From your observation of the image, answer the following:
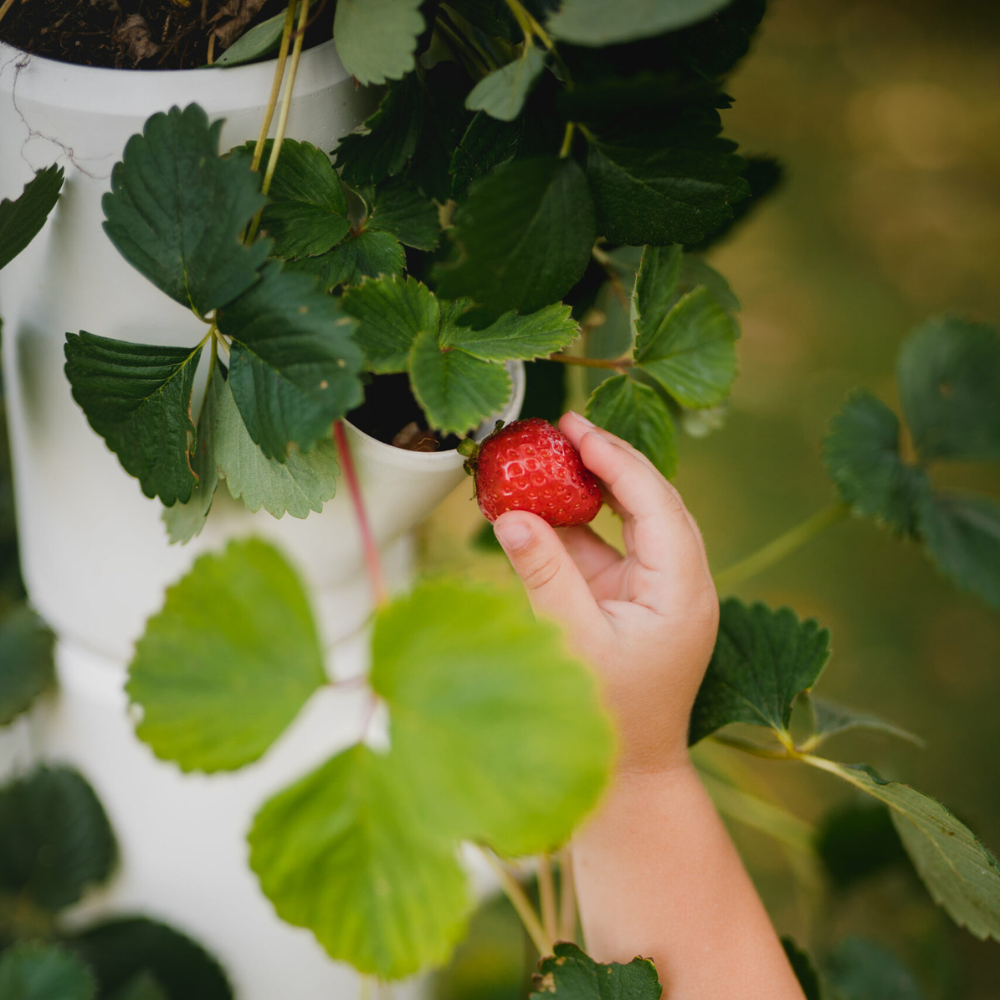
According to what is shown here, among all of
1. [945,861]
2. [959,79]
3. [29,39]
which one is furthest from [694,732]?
[959,79]

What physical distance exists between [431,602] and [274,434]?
150 millimetres

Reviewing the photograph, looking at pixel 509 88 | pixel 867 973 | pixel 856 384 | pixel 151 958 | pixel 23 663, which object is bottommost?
pixel 856 384

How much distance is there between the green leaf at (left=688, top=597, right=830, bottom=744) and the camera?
55 cm

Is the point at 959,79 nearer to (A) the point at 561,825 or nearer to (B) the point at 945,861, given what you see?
(B) the point at 945,861

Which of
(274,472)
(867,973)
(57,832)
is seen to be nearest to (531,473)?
(274,472)

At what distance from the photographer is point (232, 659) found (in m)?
0.31

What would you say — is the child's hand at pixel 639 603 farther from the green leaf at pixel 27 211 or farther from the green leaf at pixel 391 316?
the green leaf at pixel 27 211

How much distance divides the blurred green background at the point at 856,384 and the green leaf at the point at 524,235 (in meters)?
0.48

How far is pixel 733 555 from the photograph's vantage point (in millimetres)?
1476

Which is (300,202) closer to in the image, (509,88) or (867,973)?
(509,88)

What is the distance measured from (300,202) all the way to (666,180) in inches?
7.4

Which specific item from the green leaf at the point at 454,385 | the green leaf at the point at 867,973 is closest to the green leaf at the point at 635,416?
the green leaf at the point at 454,385

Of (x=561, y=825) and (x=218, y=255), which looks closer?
(x=561, y=825)

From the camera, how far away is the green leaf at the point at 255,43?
1.38 ft
